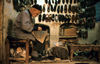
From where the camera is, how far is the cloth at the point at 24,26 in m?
2.33

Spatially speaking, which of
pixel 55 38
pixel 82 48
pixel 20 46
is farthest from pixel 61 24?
pixel 20 46

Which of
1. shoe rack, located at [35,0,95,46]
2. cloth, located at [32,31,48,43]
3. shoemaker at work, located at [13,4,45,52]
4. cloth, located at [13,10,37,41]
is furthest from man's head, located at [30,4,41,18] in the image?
shoe rack, located at [35,0,95,46]

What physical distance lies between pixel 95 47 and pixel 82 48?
40cm

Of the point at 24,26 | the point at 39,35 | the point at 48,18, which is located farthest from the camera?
the point at 48,18

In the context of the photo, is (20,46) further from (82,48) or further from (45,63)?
(82,48)

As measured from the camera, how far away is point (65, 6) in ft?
17.0

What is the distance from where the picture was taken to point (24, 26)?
2.30 meters

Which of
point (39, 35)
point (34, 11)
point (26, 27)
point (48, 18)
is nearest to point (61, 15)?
point (48, 18)

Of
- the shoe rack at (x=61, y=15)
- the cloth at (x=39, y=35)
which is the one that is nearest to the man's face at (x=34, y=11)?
the cloth at (x=39, y=35)

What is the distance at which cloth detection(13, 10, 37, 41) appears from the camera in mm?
2326

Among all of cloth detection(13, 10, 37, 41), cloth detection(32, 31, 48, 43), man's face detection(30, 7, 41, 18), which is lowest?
cloth detection(32, 31, 48, 43)

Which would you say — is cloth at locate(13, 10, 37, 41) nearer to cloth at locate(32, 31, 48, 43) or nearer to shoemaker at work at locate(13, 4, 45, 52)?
shoemaker at work at locate(13, 4, 45, 52)

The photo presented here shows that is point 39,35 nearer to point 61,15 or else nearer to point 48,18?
point 48,18

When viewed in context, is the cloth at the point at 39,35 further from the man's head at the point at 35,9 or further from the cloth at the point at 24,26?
the man's head at the point at 35,9
